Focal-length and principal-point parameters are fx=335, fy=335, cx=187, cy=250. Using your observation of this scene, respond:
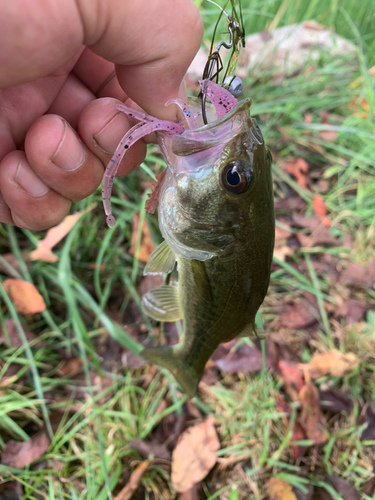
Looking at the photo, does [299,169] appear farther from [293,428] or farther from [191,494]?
[191,494]

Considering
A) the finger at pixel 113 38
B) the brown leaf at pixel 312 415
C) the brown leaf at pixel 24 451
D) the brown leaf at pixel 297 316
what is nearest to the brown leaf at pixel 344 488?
the brown leaf at pixel 312 415

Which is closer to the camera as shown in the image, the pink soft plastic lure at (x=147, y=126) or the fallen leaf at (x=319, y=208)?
the pink soft plastic lure at (x=147, y=126)

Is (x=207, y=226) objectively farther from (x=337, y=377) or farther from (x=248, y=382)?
(x=337, y=377)

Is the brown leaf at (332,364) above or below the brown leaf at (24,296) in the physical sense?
below

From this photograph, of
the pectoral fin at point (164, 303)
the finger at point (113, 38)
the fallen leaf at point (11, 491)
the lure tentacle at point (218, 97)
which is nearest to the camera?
the finger at point (113, 38)

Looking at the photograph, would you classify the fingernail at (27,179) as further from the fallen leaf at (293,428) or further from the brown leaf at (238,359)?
the fallen leaf at (293,428)

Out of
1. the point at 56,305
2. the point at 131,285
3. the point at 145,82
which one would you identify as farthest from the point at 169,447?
the point at 145,82
